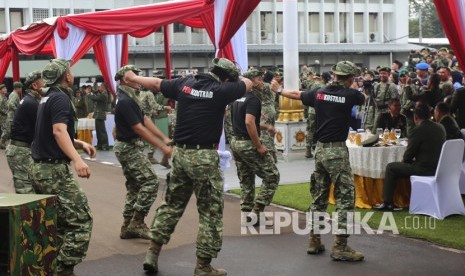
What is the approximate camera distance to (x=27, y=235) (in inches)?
233

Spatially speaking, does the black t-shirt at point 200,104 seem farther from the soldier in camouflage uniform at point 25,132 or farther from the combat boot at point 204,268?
the soldier in camouflage uniform at point 25,132

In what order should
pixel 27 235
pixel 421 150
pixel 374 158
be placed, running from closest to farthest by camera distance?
pixel 27 235 < pixel 421 150 < pixel 374 158

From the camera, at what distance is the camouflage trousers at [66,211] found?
6.95 metres

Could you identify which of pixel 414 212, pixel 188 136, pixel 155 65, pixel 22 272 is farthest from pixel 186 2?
Answer: pixel 155 65

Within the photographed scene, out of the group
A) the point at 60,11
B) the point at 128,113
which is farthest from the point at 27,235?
the point at 60,11

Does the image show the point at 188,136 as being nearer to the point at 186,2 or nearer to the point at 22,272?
the point at 22,272

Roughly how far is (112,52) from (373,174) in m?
8.96

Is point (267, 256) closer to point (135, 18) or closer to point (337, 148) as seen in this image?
point (337, 148)

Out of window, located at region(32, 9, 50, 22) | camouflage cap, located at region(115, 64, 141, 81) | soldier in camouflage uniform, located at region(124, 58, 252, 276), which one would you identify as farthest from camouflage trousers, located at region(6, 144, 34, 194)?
window, located at region(32, 9, 50, 22)

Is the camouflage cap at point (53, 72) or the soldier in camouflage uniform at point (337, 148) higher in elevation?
the camouflage cap at point (53, 72)

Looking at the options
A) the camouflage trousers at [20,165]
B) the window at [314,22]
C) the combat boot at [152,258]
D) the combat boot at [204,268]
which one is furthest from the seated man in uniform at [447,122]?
the window at [314,22]

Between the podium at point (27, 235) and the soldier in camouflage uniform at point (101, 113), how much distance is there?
48.2ft

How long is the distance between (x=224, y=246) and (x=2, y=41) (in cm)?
1495

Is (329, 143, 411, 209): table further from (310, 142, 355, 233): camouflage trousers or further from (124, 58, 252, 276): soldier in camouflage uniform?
(124, 58, 252, 276): soldier in camouflage uniform
